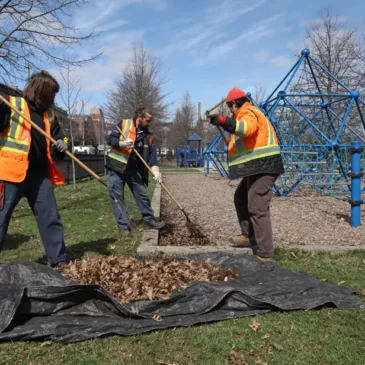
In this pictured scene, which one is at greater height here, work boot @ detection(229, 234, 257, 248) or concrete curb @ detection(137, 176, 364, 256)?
work boot @ detection(229, 234, 257, 248)

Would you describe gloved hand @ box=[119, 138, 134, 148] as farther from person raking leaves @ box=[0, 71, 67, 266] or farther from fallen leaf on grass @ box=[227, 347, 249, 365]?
fallen leaf on grass @ box=[227, 347, 249, 365]

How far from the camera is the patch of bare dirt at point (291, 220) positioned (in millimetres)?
5820

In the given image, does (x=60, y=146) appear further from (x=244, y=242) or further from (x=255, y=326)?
(x=244, y=242)

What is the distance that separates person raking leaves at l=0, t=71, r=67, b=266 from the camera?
11.8ft

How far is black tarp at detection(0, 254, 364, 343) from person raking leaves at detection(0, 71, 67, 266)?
60cm

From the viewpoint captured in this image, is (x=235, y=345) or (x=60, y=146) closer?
(x=235, y=345)

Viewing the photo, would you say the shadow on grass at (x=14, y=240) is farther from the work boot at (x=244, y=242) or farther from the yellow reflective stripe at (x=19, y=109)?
the work boot at (x=244, y=242)

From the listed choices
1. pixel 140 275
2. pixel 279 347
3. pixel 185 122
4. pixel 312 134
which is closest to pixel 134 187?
pixel 140 275

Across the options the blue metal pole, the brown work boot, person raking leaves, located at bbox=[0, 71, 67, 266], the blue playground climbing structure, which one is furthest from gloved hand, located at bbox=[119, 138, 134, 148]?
the blue playground climbing structure

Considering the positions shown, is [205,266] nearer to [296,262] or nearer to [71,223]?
[296,262]

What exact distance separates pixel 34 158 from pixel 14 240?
2252mm

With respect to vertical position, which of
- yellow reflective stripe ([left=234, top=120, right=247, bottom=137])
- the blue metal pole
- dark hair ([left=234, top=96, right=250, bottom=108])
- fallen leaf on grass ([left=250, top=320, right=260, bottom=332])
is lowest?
fallen leaf on grass ([left=250, top=320, right=260, bottom=332])

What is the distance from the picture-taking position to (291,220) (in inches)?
289

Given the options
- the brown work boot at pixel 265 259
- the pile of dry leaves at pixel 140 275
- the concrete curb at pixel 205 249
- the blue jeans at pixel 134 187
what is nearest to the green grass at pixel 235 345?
the pile of dry leaves at pixel 140 275
